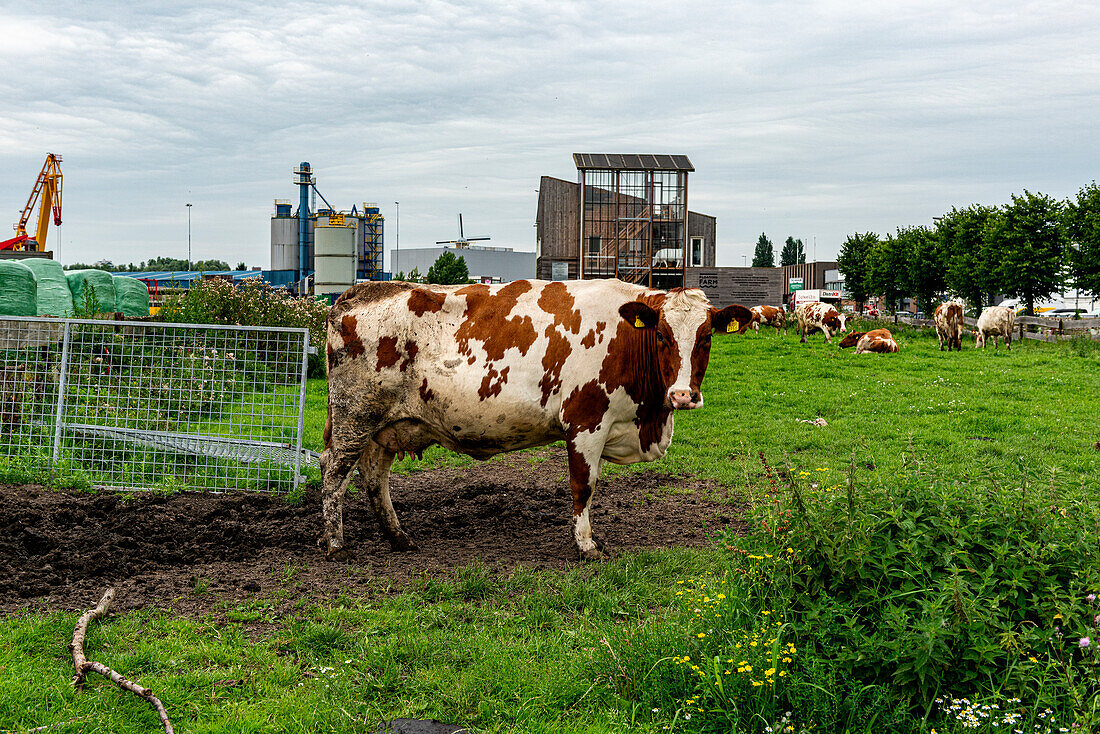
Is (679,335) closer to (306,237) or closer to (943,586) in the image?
(943,586)

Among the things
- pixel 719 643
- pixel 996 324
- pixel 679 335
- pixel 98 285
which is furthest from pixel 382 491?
pixel 996 324

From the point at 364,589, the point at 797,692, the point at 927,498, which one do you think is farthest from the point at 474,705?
the point at 927,498

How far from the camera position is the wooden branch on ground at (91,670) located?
4078mm

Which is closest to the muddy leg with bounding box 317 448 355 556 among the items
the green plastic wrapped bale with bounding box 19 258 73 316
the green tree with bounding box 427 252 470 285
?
the green plastic wrapped bale with bounding box 19 258 73 316

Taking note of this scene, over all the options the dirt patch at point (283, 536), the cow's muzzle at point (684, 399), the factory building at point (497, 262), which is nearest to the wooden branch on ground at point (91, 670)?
the dirt patch at point (283, 536)

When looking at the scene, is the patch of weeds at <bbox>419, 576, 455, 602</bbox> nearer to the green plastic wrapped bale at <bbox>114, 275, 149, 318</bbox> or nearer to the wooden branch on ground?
the wooden branch on ground

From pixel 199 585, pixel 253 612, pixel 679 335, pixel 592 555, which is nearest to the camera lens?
pixel 253 612

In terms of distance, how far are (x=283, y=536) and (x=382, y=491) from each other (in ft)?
3.00

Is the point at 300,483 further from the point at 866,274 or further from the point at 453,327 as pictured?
the point at 866,274

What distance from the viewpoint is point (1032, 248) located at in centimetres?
3388

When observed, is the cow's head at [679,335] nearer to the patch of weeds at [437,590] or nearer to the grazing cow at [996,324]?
the patch of weeds at [437,590]

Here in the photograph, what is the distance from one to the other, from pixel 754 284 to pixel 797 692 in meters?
48.3

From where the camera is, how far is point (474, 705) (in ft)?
14.0

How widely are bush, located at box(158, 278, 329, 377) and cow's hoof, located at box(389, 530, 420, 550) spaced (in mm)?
9856
